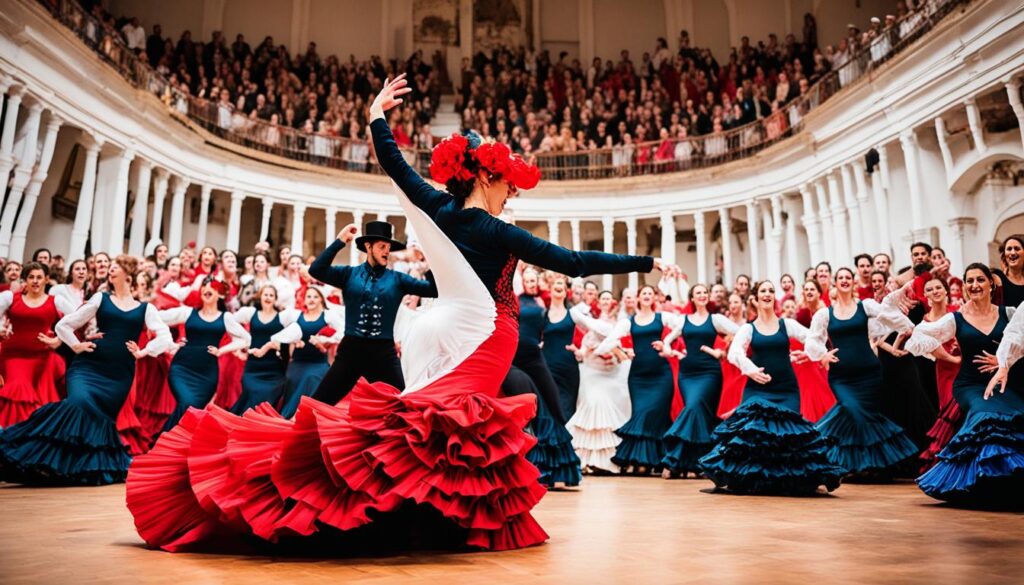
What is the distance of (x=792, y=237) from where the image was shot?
19.5 metres

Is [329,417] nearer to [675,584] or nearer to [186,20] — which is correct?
[675,584]

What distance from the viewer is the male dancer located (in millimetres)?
4965

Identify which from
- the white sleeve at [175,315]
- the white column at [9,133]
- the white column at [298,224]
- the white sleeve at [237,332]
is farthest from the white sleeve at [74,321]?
the white column at [298,224]

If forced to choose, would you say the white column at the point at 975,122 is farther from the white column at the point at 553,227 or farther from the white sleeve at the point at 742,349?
the white column at the point at 553,227

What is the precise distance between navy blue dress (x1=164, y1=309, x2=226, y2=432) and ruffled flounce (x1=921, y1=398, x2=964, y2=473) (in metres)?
6.51

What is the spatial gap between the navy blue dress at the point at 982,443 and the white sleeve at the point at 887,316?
113cm

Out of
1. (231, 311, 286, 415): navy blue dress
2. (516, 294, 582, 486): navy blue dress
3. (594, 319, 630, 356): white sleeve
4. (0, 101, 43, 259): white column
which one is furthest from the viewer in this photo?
(0, 101, 43, 259): white column

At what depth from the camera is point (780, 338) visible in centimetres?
638

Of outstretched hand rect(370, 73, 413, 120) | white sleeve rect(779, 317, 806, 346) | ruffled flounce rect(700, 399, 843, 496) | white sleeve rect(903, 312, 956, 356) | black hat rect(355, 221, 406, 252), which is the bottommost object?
ruffled flounce rect(700, 399, 843, 496)

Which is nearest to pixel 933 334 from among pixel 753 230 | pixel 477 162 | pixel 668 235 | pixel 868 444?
pixel 868 444

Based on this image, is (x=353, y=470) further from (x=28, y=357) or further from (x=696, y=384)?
(x=696, y=384)

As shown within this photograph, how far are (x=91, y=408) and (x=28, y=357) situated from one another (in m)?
1.13

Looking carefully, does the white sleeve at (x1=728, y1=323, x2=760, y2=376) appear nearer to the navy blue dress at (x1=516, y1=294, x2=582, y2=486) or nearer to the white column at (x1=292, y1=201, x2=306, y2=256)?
the navy blue dress at (x1=516, y1=294, x2=582, y2=486)

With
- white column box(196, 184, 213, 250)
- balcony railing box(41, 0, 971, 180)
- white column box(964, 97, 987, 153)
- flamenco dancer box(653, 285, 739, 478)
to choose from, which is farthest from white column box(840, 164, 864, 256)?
white column box(196, 184, 213, 250)
